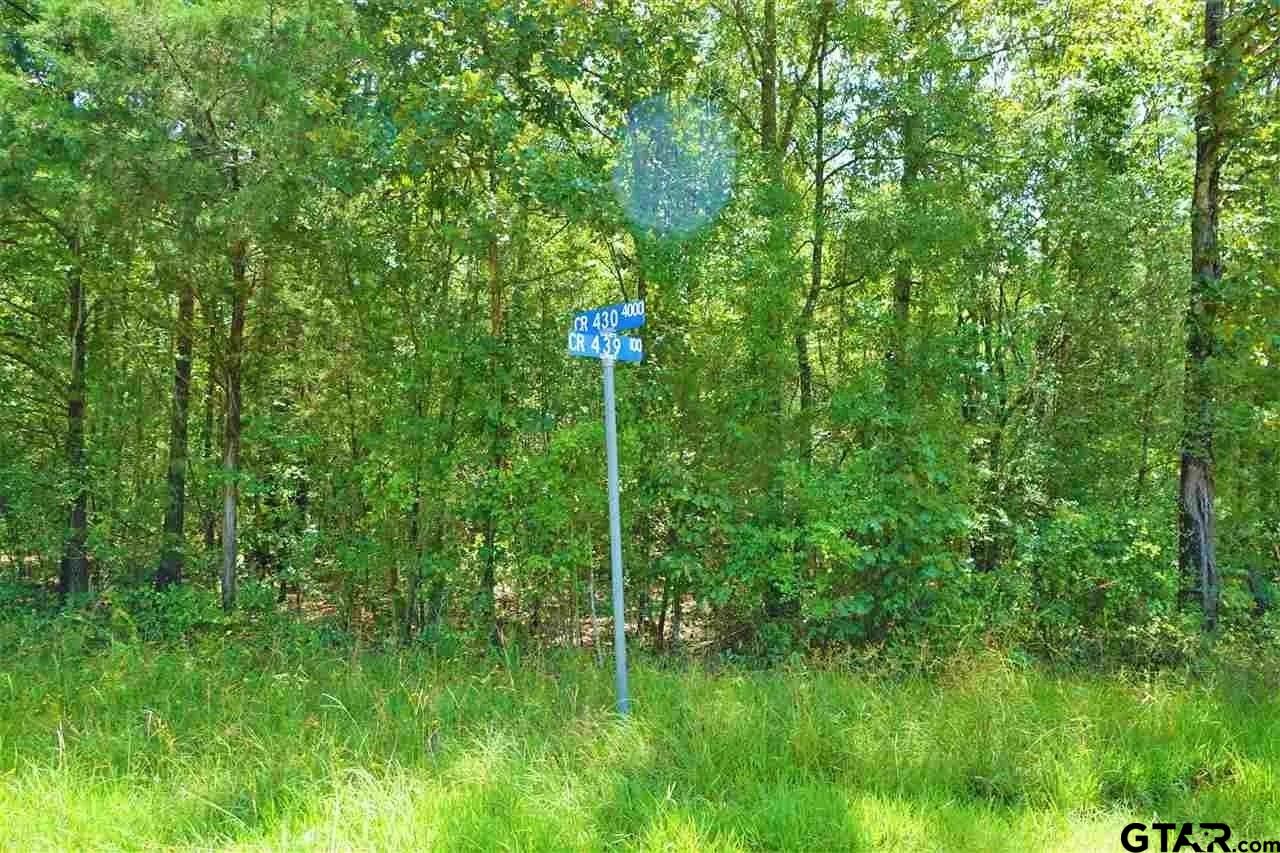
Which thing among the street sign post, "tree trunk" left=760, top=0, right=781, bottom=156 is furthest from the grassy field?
"tree trunk" left=760, top=0, right=781, bottom=156

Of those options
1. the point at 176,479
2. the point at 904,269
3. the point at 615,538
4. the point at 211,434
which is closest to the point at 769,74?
the point at 904,269

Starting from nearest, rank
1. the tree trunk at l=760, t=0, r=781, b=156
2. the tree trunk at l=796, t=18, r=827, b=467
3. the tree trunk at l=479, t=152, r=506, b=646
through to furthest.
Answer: the tree trunk at l=479, t=152, r=506, b=646, the tree trunk at l=796, t=18, r=827, b=467, the tree trunk at l=760, t=0, r=781, b=156

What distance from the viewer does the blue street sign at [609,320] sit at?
3.39m

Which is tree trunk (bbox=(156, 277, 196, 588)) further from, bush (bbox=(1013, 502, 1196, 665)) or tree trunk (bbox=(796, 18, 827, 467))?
bush (bbox=(1013, 502, 1196, 665))

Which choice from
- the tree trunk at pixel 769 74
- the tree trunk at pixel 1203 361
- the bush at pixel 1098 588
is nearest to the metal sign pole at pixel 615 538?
the bush at pixel 1098 588

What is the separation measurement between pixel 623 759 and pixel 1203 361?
4542 millimetres

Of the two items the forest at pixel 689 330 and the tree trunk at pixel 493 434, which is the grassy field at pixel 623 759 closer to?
the forest at pixel 689 330

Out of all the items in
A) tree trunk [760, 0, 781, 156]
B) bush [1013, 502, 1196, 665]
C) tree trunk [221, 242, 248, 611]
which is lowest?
bush [1013, 502, 1196, 665]

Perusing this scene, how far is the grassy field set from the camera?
2.57 metres

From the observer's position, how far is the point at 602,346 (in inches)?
133

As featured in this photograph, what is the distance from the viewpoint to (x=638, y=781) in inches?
115

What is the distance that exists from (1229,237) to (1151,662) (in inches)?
111

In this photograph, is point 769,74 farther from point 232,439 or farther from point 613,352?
point 232,439

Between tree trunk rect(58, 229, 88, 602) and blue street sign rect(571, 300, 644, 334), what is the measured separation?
5.62m
